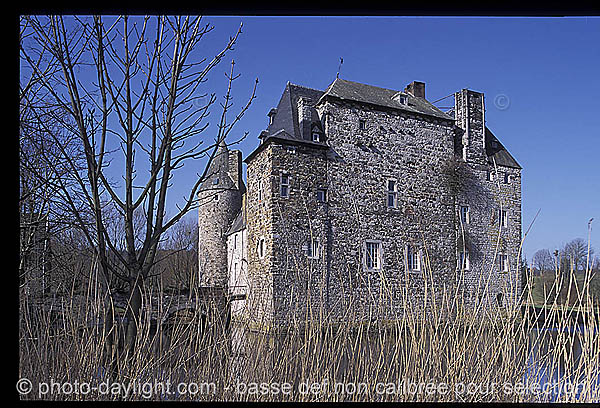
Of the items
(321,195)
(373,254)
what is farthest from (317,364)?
(373,254)

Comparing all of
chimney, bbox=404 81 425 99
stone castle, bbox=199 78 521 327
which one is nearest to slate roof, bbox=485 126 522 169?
stone castle, bbox=199 78 521 327

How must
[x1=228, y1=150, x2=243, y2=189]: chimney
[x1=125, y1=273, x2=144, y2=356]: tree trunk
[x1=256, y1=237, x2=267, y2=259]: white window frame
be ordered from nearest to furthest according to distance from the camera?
[x1=125, y1=273, x2=144, y2=356]: tree trunk → [x1=256, y1=237, x2=267, y2=259]: white window frame → [x1=228, y1=150, x2=243, y2=189]: chimney

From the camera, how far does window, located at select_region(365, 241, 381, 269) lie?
934 centimetres

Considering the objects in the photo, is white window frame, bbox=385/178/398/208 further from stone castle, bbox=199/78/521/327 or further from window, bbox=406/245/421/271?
window, bbox=406/245/421/271

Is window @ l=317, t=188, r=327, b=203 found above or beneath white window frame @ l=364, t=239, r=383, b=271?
above

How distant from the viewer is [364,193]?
31.3 feet

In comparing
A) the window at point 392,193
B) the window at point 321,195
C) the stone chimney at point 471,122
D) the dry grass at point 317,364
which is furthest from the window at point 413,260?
the dry grass at point 317,364

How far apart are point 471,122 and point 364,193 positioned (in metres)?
3.24

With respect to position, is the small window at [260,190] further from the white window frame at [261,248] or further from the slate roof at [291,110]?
the slate roof at [291,110]

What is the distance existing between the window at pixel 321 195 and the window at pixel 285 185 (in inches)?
26.8

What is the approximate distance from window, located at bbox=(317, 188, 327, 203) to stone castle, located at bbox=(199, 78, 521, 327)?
1.0 inches

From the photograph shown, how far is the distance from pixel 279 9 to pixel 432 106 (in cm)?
976

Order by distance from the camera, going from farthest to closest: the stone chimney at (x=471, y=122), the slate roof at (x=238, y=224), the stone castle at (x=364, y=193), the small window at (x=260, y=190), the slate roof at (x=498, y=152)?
the slate roof at (x=498, y=152) → the stone chimney at (x=471, y=122) → the slate roof at (x=238, y=224) → the small window at (x=260, y=190) → the stone castle at (x=364, y=193)

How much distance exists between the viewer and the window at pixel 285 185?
28.2 ft
